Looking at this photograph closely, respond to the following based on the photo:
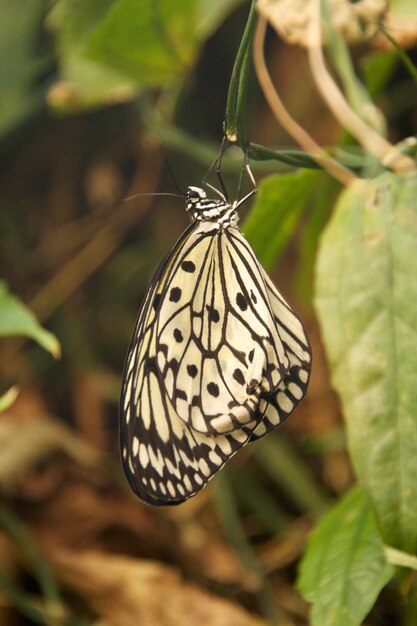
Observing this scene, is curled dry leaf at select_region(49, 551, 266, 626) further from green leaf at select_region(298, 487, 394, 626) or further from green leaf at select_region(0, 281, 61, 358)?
green leaf at select_region(0, 281, 61, 358)

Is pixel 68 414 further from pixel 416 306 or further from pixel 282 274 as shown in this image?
pixel 416 306

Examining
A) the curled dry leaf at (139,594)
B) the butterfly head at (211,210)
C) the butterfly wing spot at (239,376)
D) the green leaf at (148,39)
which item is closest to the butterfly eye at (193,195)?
the butterfly head at (211,210)

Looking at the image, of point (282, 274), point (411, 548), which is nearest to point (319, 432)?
point (282, 274)

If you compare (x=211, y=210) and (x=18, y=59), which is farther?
(x=18, y=59)

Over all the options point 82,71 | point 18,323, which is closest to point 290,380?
point 18,323

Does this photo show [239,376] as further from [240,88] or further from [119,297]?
[119,297]
